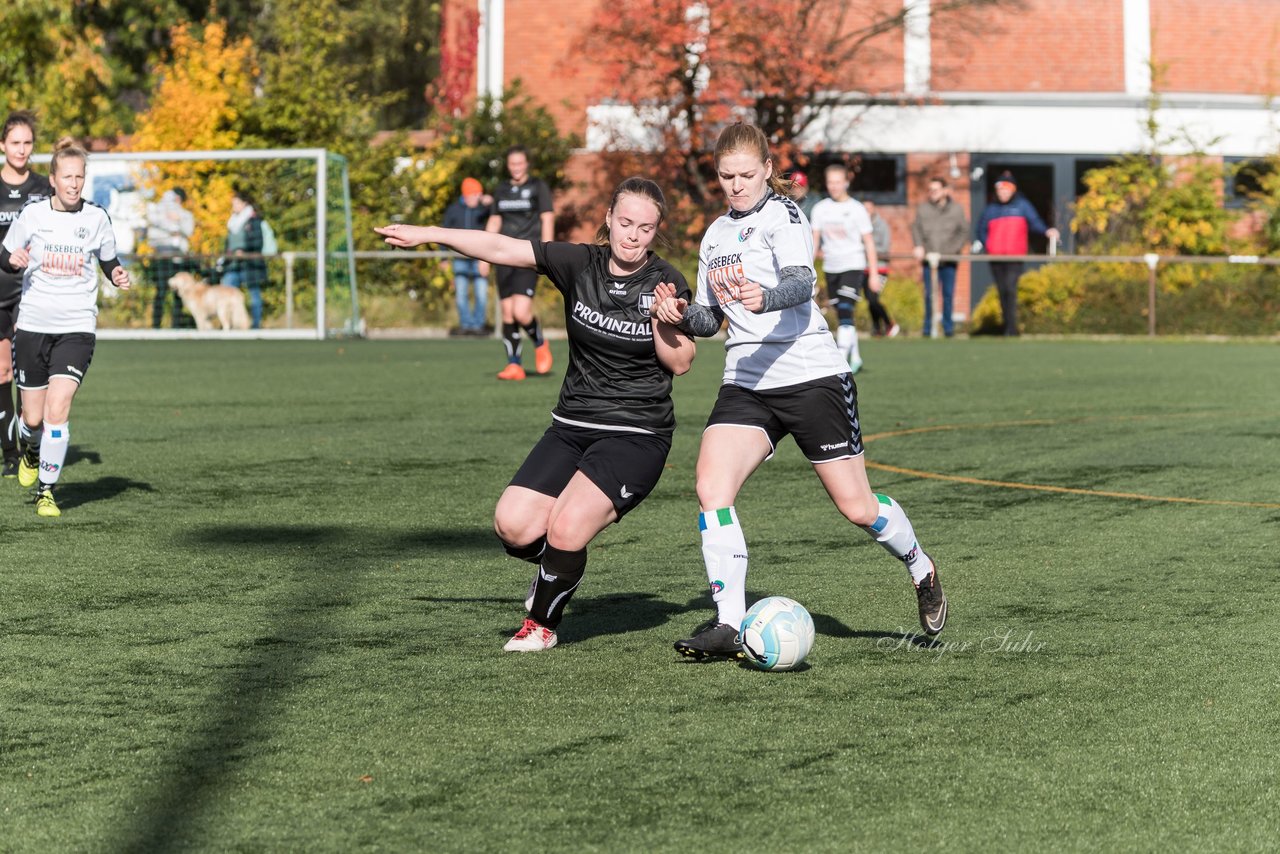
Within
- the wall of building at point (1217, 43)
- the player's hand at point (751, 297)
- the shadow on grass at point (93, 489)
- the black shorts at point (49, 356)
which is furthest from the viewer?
the wall of building at point (1217, 43)

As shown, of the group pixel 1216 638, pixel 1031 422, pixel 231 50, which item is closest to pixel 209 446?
pixel 1031 422

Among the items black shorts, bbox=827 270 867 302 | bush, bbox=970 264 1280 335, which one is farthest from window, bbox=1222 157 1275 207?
black shorts, bbox=827 270 867 302

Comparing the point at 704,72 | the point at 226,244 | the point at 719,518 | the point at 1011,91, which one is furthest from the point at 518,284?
the point at 1011,91

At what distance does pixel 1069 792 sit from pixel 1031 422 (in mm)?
10273

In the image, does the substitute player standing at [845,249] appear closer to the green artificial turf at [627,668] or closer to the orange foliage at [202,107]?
the green artificial turf at [627,668]

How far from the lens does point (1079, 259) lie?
28.2 m

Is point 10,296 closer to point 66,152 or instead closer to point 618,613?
point 66,152

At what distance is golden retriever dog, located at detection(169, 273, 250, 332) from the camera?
26906 mm

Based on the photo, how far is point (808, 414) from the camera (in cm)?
638

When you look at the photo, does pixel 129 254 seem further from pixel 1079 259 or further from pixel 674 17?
pixel 1079 259

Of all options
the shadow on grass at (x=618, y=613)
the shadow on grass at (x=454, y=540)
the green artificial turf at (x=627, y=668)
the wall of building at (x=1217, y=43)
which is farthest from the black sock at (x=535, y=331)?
the wall of building at (x=1217, y=43)

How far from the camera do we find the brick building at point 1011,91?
116ft

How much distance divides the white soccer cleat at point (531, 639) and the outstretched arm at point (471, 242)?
1.28 meters

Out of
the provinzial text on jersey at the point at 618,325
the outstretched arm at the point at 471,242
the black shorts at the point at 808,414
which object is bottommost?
the black shorts at the point at 808,414
